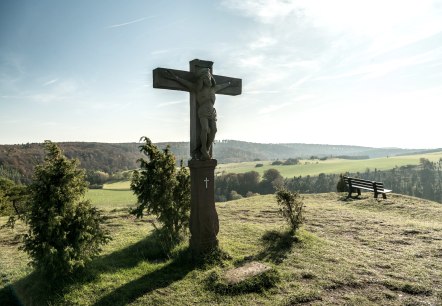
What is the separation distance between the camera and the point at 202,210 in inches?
305

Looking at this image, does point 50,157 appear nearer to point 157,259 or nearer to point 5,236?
point 157,259

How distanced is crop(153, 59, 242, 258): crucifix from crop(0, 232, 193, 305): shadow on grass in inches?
28.7

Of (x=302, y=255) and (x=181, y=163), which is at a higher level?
(x=181, y=163)

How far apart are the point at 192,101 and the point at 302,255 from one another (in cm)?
501

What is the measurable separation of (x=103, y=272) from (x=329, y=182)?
8006 centimetres

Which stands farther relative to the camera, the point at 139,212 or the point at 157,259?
the point at 139,212

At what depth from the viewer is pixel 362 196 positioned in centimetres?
1886

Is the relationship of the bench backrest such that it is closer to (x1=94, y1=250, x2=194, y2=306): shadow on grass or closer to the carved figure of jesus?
the carved figure of jesus

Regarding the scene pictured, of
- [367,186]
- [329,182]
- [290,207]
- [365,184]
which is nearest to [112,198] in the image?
[365,184]

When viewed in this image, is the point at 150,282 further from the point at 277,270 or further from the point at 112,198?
the point at 112,198

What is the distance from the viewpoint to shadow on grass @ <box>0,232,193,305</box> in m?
5.88

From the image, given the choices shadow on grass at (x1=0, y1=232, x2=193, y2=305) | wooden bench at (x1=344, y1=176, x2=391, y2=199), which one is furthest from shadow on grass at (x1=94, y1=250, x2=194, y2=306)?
wooden bench at (x1=344, y1=176, x2=391, y2=199)

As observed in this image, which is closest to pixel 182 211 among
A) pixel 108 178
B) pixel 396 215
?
pixel 396 215

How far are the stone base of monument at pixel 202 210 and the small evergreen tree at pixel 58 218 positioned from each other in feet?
7.85
